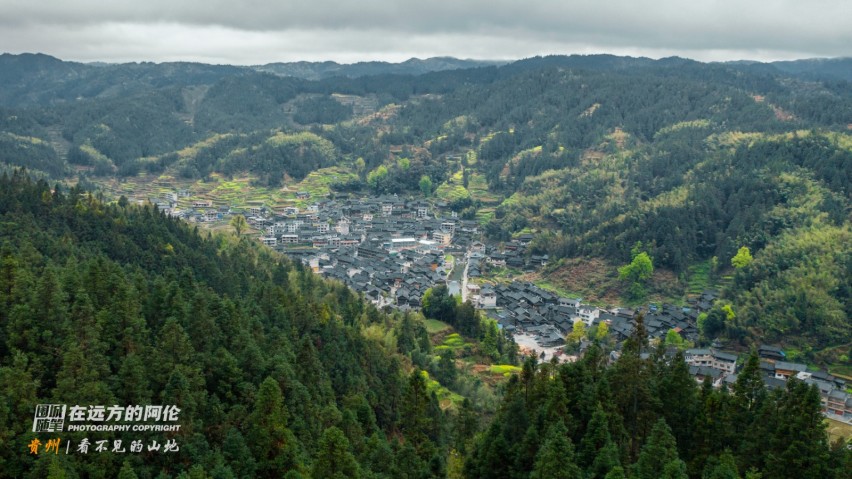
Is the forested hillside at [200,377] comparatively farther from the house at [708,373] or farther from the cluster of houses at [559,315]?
the cluster of houses at [559,315]

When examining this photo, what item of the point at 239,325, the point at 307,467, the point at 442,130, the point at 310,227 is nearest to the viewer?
the point at 307,467

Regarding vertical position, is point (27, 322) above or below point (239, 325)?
above

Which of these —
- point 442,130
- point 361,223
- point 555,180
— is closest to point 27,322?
point 361,223

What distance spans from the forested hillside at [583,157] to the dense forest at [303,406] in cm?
2974

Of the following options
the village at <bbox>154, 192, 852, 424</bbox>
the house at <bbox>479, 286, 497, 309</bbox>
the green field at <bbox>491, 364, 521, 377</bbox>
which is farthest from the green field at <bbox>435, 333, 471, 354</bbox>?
the house at <bbox>479, 286, 497, 309</bbox>

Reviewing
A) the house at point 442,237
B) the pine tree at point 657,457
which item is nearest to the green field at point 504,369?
the pine tree at point 657,457

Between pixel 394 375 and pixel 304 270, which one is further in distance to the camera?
pixel 304 270

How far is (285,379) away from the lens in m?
22.2

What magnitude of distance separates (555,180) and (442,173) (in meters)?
22.6

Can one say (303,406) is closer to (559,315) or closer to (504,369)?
(504,369)

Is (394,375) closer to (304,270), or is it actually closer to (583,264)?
(304,270)

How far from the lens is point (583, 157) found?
100438 mm

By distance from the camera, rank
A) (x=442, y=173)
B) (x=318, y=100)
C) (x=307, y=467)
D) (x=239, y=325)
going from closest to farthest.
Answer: (x=307, y=467)
(x=239, y=325)
(x=442, y=173)
(x=318, y=100)

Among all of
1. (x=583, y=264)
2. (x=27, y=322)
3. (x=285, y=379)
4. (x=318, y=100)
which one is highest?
(x=318, y=100)
